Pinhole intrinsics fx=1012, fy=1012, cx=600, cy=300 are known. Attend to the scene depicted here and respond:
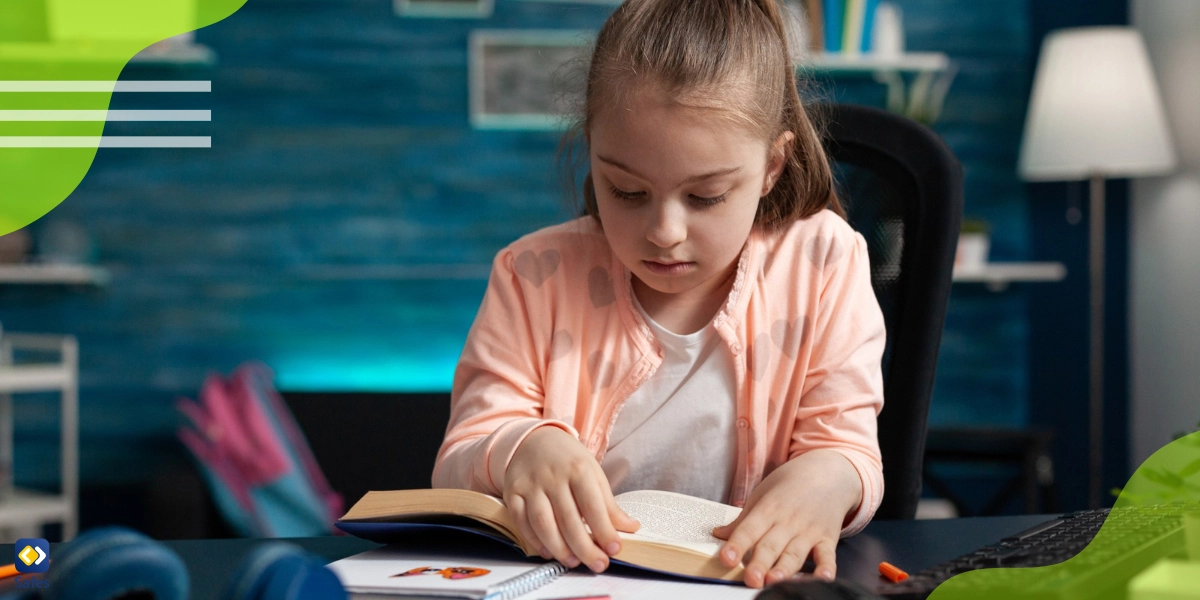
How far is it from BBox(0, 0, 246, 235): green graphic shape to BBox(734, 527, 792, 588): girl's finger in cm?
109

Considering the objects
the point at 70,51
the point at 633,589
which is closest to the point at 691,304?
the point at 633,589

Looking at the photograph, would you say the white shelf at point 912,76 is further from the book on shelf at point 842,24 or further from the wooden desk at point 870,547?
the wooden desk at point 870,547

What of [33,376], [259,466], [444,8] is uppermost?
[444,8]

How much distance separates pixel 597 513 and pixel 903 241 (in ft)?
1.75

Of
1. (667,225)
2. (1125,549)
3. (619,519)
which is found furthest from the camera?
(667,225)

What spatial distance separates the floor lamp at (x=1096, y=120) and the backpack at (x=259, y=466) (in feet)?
6.39

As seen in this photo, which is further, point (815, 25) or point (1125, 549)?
point (815, 25)

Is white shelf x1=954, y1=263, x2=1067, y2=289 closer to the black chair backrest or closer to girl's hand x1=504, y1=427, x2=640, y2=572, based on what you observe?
the black chair backrest

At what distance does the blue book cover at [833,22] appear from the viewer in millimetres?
2816

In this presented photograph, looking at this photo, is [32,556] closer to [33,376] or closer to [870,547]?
[870,547]

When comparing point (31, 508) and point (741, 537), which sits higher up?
point (741, 537)

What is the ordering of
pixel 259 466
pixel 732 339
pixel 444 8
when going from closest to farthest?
pixel 732 339, pixel 259 466, pixel 444 8

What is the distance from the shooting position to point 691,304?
99 centimetres

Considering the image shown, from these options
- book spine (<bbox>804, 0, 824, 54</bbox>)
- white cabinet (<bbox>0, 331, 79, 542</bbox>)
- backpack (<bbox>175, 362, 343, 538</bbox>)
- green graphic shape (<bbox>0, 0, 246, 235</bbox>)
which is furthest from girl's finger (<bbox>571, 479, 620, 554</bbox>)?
book spine (<bbox>804, 0, 824, 54</bbox>)
